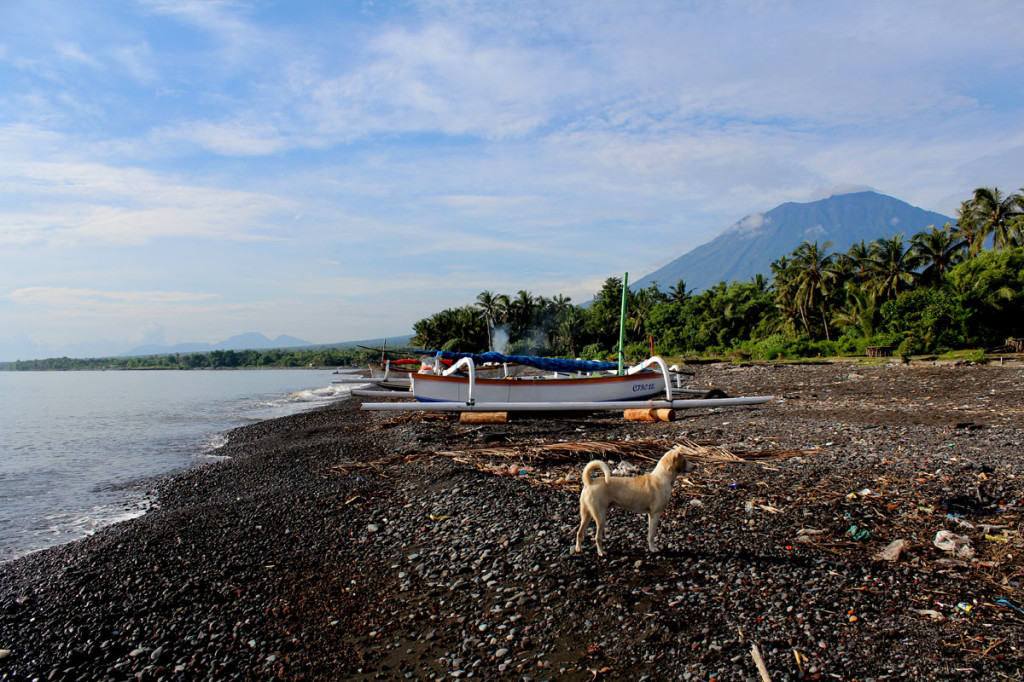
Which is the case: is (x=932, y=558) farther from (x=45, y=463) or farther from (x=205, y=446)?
(x=45, y=463)

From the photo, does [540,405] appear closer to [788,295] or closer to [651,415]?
[651,415]

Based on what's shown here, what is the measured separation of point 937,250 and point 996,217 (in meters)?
5.38

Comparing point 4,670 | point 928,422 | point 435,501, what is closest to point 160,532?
point 4,670

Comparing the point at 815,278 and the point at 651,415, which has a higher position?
the point at 815,278

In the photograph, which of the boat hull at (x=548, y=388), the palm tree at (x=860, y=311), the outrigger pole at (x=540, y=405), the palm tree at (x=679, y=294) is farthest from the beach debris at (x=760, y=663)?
the palm tree at (x=679, y=294)

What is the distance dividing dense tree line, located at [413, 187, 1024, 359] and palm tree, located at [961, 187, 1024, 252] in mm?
100

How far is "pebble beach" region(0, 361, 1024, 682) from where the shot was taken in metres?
4.53

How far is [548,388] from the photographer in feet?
63.0

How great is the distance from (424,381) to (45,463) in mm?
13745

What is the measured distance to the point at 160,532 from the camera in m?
8.95

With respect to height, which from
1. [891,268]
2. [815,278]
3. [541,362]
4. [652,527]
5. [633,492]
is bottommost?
[652,527]

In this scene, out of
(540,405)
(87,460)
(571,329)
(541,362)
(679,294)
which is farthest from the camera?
(679,294)

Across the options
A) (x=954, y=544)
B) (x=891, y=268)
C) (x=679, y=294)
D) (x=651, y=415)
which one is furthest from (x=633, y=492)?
(x=679, y=294)

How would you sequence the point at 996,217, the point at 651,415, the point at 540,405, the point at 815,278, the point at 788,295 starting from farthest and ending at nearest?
the point at 788,295 < the point at 815,278 < the point at 996,217 < the point at 651,415 < the point at 540,405
